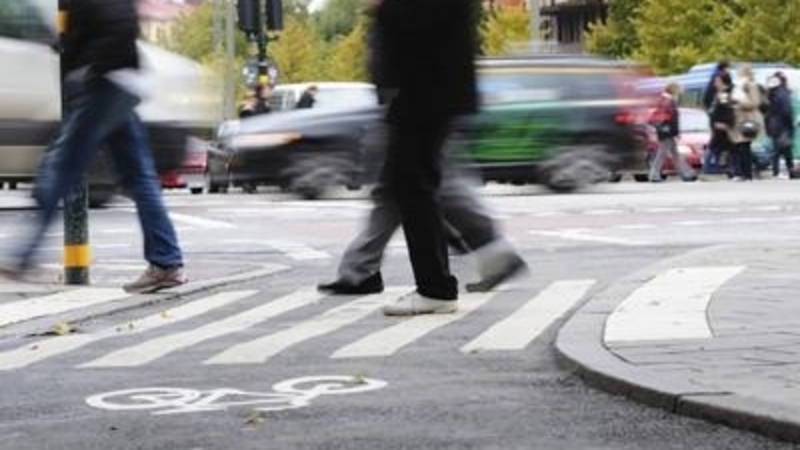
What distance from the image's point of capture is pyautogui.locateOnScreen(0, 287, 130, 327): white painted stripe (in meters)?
8.72

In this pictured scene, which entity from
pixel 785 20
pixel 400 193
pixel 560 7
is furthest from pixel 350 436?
pixel 560 7

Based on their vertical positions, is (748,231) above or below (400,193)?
below

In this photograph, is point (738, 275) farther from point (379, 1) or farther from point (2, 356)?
point (2, 356)

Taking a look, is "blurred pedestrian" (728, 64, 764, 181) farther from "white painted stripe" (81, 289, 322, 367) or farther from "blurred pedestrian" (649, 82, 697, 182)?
"white painted stripe" (81, 289, 322, 367)

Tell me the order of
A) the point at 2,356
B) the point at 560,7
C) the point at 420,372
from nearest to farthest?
the point at 420,372
the point at 2,356
the point at 560,7

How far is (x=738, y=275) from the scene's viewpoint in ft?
31.3

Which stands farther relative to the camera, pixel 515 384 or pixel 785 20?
pixel 785 20

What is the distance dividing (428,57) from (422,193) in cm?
62

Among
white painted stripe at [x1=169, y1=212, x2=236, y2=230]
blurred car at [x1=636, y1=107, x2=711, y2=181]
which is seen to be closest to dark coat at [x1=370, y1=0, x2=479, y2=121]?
white painted stripe at [x1=169, y1=212, x2=236, y2=230]

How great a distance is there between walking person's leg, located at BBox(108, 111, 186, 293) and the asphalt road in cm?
27

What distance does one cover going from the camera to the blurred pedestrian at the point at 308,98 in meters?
28.6

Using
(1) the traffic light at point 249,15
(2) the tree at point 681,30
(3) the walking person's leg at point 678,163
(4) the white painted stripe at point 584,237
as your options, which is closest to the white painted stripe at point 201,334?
(4) the white painted stripe at point 584,237

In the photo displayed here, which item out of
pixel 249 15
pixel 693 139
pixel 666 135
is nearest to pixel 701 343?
pixel 249 15

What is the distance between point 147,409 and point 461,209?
3.20 m
